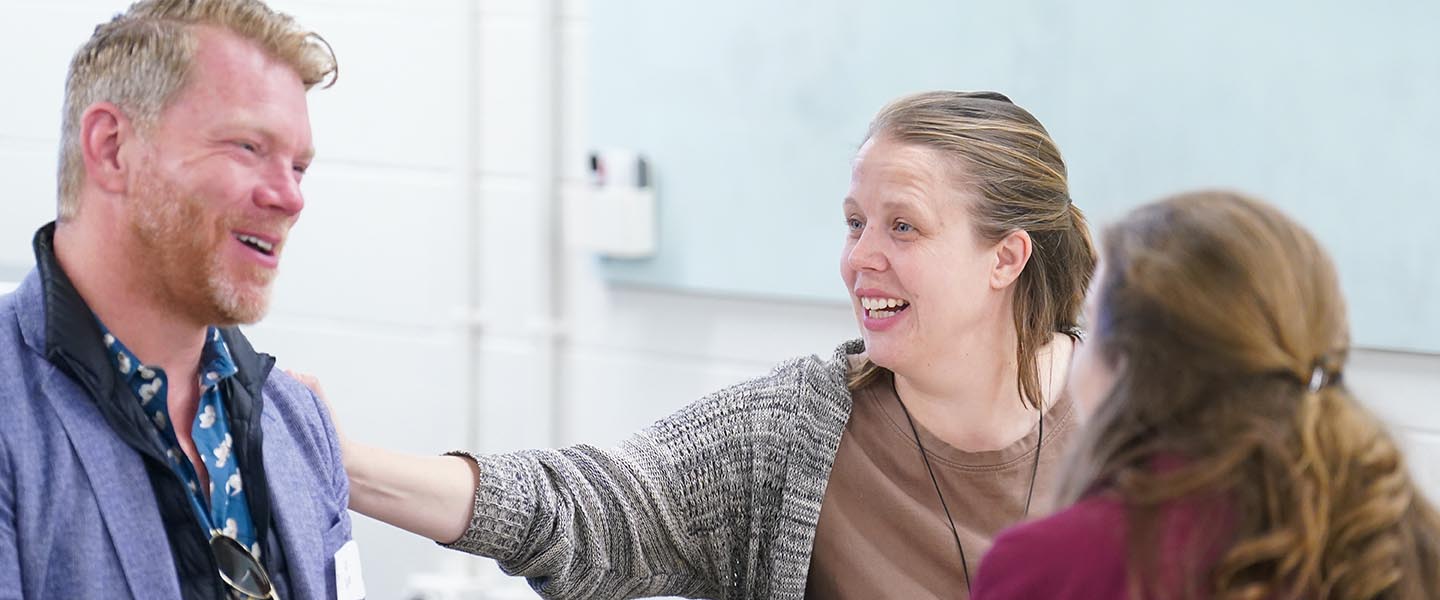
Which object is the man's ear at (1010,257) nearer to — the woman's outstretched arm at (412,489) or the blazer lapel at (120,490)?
the woman's outstretched arm at (412,489)

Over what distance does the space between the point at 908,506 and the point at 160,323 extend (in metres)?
1.03

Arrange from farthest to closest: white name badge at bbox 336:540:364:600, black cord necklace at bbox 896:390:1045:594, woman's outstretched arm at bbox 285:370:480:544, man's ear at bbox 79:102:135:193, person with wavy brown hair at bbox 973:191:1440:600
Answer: black cord necklace at bbox 896:390:1045:594 → woman's outstretched arm at bbox 285:370:480:544 → white name badge at bbox 336:540:364:600 → man's ear at bbox 79:102:135:193 → person with wavy brown hair at bbox 973:191:1440:600

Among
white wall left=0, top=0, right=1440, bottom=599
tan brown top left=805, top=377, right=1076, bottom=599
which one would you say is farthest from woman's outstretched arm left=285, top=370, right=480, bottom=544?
white wall left=0, top=0, right=1440, bottom=599

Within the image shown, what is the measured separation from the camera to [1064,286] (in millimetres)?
2225

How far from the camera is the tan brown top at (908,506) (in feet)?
6.77

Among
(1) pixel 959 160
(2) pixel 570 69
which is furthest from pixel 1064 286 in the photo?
(2) pixel 570 69

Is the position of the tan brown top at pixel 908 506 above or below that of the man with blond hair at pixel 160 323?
below

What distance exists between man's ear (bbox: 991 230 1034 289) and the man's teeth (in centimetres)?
101

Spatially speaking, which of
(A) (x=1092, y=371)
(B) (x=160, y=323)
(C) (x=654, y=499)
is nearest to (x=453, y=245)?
(C) (x=654, y=499)

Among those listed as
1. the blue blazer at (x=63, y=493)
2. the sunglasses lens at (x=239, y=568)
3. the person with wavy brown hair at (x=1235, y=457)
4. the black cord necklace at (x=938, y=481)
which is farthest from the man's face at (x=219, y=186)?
the black cord necklace at (x=938, y=481)

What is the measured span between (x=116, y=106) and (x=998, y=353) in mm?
1228

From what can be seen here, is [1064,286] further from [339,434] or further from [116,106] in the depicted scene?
[116,106]

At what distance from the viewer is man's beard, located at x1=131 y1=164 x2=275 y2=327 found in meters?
1.49

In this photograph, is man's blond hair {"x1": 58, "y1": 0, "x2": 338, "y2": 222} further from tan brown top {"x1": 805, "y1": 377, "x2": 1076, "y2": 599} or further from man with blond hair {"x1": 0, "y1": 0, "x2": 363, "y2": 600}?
tan brown top {"x1": 805, "y1": 377, "x2": 1076, "y2": 599}
